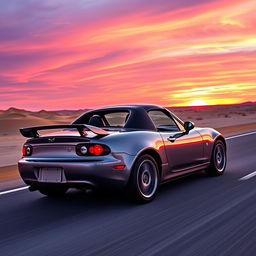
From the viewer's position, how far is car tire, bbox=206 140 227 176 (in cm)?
873

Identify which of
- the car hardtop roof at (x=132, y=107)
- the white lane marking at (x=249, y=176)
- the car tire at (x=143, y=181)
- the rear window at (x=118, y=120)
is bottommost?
the white lane marking at (x=249, y=176)

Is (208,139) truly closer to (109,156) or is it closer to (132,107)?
(132,107)

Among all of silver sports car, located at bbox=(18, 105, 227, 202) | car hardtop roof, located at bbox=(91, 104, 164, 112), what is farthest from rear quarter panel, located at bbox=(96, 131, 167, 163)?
car hardtop roof, located at bbox=(91, 104, 164, 112)

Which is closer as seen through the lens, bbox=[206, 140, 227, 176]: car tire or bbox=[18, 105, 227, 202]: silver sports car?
bbox=[18, 105, 227, 202]: silver sports car

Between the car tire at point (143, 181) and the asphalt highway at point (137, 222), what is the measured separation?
0.44 ft

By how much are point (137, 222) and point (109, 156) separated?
42.6 inches

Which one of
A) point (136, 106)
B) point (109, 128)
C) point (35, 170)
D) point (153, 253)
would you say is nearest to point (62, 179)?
point (35, 170)

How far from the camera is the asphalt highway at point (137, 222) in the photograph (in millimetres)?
4547

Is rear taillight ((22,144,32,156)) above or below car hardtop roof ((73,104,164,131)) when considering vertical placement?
below

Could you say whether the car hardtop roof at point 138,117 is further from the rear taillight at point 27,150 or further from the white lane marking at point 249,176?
the white lane marking at point 249,176

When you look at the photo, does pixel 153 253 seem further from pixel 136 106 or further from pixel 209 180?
pixel 209 180

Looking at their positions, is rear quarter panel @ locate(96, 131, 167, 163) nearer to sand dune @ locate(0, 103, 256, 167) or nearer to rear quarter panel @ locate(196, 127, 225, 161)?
rear quarter panel @ locate(196, 127, 225, 161)

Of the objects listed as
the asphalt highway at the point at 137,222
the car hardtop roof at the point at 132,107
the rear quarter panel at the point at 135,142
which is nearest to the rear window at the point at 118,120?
the car hardtop roof at the point at 132,107

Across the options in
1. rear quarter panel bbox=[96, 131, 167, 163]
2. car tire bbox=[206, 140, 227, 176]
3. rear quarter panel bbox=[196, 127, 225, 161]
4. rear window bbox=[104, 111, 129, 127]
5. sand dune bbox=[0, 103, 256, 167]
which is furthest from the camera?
sand dune bbox=[0, 103, 256, 167]
